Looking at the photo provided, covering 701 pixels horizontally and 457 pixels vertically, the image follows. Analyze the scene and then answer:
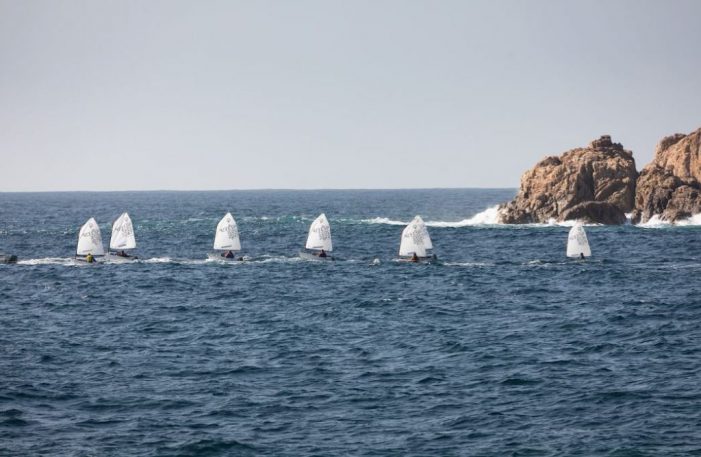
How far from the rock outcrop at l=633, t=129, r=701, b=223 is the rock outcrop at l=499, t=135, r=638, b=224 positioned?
2.78 metres

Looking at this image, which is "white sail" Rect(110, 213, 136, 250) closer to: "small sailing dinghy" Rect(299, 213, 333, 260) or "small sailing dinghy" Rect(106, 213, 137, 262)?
"small sailing dinghy" Rect(106, 213, 137, 262)

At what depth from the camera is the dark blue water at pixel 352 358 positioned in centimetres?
3569

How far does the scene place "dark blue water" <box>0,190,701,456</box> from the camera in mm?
35688

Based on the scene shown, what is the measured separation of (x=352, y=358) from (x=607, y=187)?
10129 cm

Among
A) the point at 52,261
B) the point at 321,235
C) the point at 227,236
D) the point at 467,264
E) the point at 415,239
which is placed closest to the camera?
the point at 467,264

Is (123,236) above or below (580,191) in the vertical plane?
below

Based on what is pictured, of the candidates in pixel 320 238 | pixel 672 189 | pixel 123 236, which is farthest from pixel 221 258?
pixel 672 189

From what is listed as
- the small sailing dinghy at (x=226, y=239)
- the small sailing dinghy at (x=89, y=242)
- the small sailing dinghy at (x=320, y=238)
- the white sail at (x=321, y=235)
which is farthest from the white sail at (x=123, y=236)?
the white sail at (x=321, y=235)

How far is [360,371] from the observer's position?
45250 millimetres

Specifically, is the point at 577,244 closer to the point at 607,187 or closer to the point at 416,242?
the point at 416,242

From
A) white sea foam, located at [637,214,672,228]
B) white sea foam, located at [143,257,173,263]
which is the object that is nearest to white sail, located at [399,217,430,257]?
white sea foam, located at [143,257,173,263]

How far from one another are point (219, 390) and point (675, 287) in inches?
1688

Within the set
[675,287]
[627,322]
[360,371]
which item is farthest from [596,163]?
[360,371]

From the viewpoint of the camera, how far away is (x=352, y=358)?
158ft
